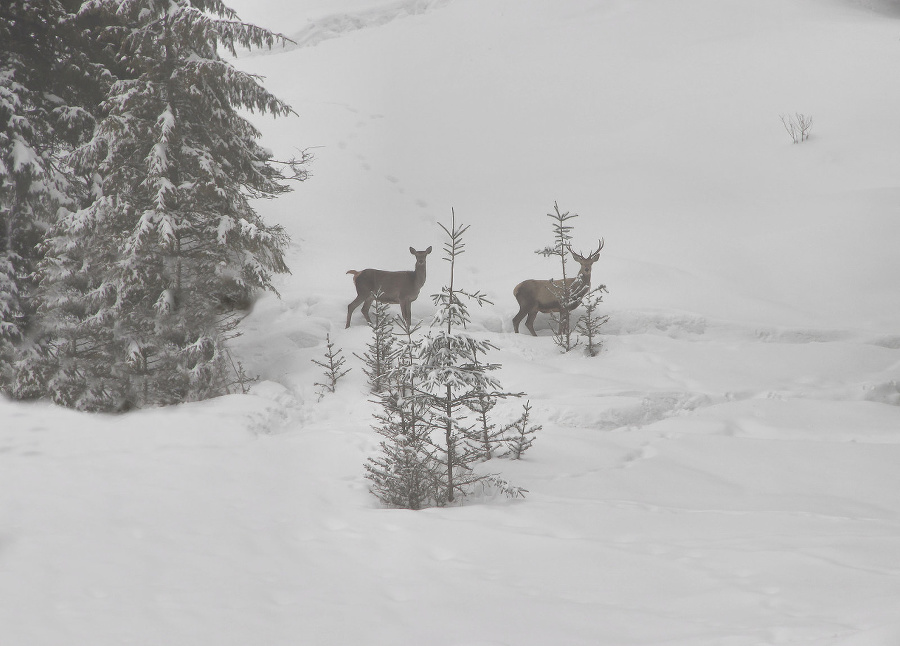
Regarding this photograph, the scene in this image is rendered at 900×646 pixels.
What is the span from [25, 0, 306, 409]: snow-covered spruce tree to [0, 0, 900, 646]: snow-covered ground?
0.76m

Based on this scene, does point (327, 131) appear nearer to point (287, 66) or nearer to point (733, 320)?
point (287, 66)

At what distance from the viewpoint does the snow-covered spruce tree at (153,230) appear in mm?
7566

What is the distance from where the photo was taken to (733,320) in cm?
982

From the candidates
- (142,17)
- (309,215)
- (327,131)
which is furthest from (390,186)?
(142,17)

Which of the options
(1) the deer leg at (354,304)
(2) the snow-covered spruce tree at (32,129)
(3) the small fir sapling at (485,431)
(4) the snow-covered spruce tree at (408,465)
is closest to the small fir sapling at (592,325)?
(3) the small fir sapling at (485,431)

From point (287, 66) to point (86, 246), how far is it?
17835 millimetres

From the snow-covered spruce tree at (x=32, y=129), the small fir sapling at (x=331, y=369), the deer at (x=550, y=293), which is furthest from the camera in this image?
the deer at (x=550, y=293)

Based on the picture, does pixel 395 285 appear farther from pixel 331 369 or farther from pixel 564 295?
pixel 564 295

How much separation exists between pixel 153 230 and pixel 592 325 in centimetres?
628

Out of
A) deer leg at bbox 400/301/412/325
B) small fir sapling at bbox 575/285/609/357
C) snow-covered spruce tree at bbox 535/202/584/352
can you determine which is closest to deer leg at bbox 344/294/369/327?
deer leg at bbox 400/301/412/325

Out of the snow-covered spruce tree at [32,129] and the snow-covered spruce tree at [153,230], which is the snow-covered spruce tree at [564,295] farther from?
the snow-covered spruce tree at [32,129]

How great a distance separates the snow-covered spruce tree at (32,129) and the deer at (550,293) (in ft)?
21.7

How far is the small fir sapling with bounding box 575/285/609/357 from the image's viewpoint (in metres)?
9.39

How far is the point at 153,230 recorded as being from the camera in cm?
755
